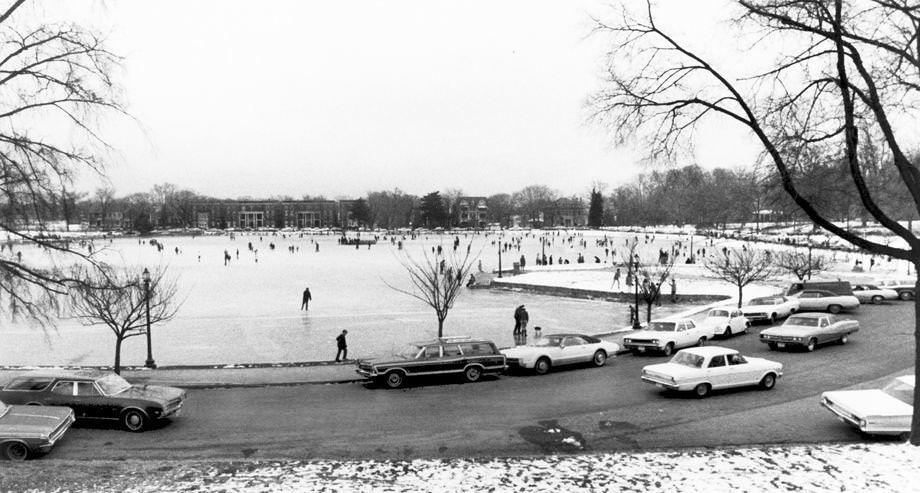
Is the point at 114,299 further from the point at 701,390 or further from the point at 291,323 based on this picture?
the point at 701,390

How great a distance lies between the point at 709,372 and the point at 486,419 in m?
6.15

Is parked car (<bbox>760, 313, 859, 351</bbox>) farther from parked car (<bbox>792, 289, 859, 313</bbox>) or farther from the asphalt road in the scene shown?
parked car (<bbox>792, 289, 859, 313</bbox>)

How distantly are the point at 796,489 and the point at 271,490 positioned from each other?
727 cm

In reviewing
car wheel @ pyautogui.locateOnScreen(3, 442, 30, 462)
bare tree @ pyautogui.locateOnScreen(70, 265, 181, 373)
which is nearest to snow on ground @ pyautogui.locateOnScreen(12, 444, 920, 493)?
car wheel @ pyautogui.locateOnScreen(3, 442, 30, 462)

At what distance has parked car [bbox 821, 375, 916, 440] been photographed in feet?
38.9

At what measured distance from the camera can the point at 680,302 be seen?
126ft

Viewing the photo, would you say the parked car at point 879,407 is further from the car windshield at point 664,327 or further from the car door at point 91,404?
the car door at point 91,404

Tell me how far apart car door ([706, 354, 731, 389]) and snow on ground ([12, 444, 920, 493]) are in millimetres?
5571

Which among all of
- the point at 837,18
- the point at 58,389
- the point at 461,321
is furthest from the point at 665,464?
the point at 461,321

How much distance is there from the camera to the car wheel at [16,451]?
11.6m

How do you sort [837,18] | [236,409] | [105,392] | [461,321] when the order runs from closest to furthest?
[837,18]
[105,392]
[236,409]
[461,321]

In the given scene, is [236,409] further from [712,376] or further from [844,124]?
[844,124]

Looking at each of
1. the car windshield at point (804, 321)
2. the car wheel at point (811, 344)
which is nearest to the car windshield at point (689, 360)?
the car wheel at point (811, 344)

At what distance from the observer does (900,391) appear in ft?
42.3
